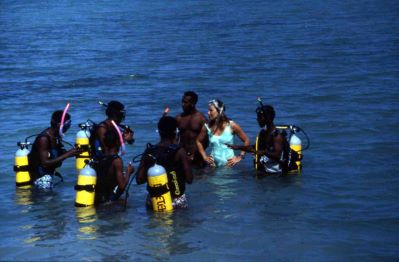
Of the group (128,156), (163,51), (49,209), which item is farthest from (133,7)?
(49,209)

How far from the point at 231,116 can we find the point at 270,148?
7.25m

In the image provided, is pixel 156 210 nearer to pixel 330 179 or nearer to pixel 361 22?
pixel 330 179

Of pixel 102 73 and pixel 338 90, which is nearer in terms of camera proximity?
pixel 338 90

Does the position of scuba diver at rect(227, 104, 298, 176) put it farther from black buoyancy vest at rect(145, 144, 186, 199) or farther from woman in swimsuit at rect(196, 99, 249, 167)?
black buoyancy vest at rect(145, 144, 186, 199)

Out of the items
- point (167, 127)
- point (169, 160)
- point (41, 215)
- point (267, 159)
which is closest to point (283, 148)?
point (267, 159)

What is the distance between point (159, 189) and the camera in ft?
33.8

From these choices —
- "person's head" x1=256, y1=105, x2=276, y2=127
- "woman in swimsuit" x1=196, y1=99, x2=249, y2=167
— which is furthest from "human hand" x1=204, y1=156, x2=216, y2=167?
"person's head" x1=256, y1=105, x2=276, y2=127

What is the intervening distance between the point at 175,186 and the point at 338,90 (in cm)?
1298

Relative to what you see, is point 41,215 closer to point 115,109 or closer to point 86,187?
point 86,187

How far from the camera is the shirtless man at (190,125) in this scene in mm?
13473

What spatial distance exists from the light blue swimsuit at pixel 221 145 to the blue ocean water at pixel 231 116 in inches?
11.6

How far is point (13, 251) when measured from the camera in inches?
402

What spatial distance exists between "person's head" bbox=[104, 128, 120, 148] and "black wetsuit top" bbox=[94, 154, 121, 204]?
0.49ft

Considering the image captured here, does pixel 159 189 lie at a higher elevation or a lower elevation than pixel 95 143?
lower
